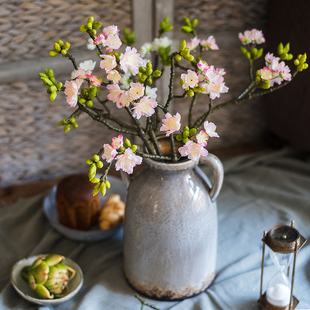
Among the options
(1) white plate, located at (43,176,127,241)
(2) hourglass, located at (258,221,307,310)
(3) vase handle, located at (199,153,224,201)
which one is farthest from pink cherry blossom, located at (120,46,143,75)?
(1) white plate, located at (43,176,127,241)

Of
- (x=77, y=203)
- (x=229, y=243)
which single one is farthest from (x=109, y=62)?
(x=229, y=243)

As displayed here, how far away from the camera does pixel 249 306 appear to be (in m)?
0.89

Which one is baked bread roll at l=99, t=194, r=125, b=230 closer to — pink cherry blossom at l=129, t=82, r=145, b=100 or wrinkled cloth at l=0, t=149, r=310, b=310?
wrinkled cloth at l=0, t=149, r=310, b=310

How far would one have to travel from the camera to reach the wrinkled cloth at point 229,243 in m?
0.91

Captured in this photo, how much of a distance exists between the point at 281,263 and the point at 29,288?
47cm

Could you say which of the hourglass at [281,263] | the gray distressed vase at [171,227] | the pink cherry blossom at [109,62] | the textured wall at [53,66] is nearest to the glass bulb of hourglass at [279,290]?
the hourglass at [281,263]

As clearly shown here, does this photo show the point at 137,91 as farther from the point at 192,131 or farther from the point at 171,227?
the point at 171,227

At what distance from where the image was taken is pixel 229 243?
1.05 meters

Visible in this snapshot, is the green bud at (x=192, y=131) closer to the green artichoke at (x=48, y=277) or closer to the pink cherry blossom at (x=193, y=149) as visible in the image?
the pink cherry blossom at (x=193, y=149)

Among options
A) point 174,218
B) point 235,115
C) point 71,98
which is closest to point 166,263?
point 174,218

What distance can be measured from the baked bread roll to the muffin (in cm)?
2

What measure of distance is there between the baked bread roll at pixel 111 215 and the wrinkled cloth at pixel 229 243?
5cm

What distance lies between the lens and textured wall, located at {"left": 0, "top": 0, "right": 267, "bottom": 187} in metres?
1.07

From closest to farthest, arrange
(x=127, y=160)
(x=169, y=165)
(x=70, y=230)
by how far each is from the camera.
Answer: (x=127, y=160), (x=169, y=165), (x=70, y=230)
